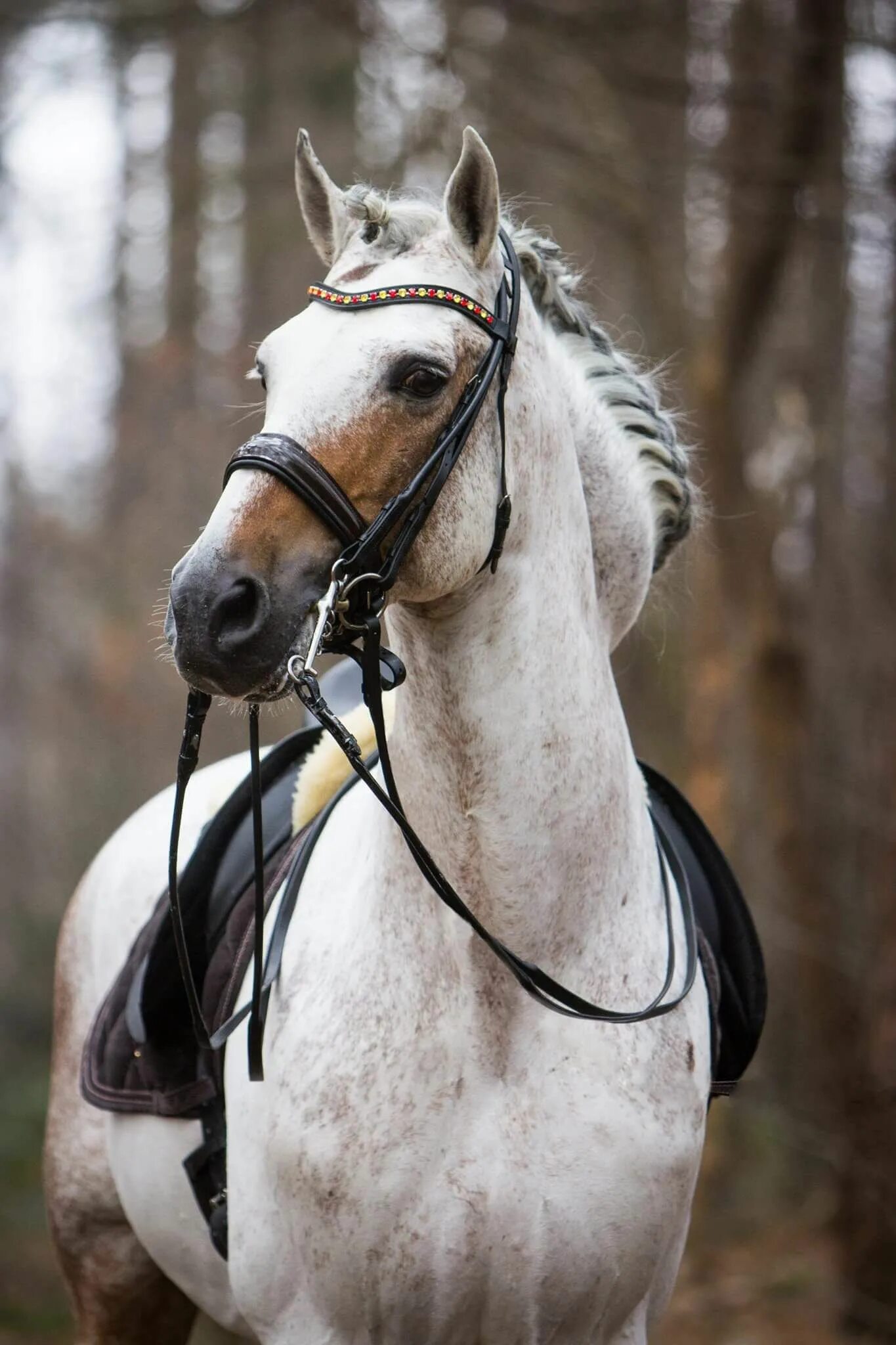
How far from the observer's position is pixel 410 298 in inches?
89.0

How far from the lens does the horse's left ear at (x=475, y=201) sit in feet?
7.47

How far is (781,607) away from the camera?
23.1ft

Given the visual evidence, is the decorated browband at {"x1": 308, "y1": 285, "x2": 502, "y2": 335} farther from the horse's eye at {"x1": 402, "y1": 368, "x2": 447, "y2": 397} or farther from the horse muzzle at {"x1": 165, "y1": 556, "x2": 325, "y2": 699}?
the horse muzzle at {"x1": 165, "y1": 556, "x2": 325, "y2": 699}

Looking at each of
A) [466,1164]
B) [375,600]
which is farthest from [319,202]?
[466,1164]

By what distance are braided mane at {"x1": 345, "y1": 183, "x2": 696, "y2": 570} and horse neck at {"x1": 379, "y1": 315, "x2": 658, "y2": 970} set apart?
0.17m

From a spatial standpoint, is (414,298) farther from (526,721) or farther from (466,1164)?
(466,1164)

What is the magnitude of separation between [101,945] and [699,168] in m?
5.00

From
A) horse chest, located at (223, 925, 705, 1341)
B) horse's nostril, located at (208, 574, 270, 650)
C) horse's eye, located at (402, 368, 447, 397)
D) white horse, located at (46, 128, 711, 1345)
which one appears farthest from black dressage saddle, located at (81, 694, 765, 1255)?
horse's eye, located at (402, 368, 447, 397)

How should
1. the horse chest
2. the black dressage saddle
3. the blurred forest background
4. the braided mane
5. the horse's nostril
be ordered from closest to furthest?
1. the horse's nostril
2. the horse chest
3. the braided mane
4. the black dressage saddle
5. the blurred forest background

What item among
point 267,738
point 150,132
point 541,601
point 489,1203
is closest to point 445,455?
point 541,601

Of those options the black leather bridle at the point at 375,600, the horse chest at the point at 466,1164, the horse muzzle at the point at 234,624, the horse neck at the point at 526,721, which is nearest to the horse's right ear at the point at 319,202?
the black leather bridle at the point at 375,600

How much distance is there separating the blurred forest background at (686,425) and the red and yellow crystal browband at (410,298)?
1.11 metres

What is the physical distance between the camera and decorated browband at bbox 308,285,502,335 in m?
2.26

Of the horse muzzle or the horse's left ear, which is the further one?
the horse's left ear
